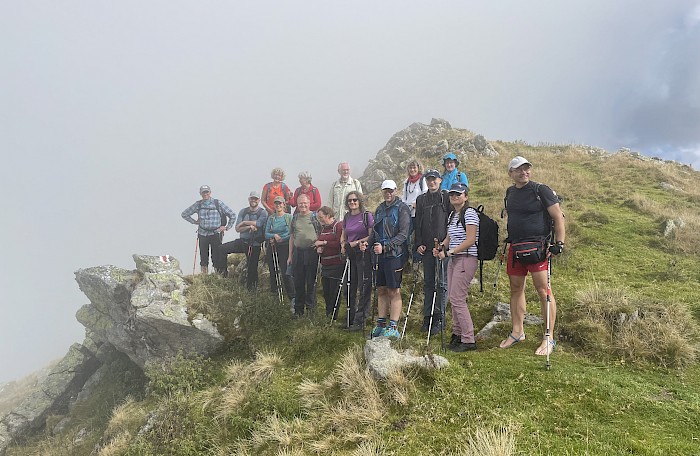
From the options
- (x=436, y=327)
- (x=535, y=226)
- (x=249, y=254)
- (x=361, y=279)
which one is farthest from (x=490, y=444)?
(x=249, y=254)

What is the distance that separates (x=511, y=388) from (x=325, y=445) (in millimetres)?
2676

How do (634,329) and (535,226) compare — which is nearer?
(535,226)

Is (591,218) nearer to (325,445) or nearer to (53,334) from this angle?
(325,445)

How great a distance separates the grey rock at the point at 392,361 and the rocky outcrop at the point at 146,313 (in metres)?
5.70

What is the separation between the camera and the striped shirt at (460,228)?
6.01 meters

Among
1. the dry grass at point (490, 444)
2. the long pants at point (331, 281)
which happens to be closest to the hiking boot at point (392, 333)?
the long pants at point (331, 281)

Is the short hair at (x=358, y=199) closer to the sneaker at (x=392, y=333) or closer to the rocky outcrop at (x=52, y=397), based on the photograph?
the sneaker at (x=392, y=333)

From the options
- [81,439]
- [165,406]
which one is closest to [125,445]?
[165,406]

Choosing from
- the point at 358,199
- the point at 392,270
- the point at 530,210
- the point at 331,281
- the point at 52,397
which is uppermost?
the point at 358,199

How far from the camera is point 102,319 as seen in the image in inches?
527

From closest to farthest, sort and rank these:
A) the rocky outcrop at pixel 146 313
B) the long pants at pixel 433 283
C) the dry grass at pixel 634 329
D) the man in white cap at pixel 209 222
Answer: the dry grass at pixel 634 329
the long pants at pixel 433 283
the rocky outcrop at pixel 146 313
the man in white cap at pixel 209 222

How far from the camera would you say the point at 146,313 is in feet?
32.2

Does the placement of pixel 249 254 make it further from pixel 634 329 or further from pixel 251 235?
pixel 634 329

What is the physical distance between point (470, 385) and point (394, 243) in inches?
114
